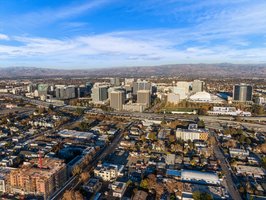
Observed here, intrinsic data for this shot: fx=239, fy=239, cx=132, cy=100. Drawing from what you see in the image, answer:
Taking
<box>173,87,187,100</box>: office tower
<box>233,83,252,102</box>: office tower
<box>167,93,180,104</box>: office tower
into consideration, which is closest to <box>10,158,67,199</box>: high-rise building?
<box>167,93,180,104</box>: office tower

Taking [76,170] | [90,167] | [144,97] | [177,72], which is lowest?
[90,167]

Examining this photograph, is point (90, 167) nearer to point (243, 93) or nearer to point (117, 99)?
point (117, 99)

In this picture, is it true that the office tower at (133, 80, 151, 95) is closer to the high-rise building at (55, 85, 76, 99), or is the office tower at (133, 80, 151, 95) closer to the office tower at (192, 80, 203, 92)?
the office tower at (192, 80, 203, 92)

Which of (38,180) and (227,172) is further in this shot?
(227,172)

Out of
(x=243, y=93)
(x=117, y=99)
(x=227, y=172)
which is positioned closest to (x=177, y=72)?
(x=243, y=93)

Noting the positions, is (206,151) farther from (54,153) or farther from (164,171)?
(54,153)

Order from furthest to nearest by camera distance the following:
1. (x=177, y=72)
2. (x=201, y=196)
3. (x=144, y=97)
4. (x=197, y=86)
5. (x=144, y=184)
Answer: (x=177, y=72)
(x=197, y=86)
(x=144, y=97)
(x=144, y=184)
(x=201, y=196)
